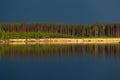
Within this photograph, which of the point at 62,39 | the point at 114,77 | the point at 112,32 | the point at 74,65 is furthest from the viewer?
the point at 112,32

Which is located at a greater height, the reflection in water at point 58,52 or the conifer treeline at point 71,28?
the conifer treeline at point 71,28

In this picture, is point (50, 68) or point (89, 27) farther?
point (89, 27)

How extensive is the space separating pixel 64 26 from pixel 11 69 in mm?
51171

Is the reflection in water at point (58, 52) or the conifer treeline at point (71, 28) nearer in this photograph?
the reflection in water at point (58, 52)

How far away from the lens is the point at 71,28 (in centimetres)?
7038

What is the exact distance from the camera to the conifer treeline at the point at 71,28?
67375mm

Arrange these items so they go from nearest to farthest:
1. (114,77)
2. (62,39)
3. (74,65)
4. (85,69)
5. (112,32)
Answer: (114,77) → (85,69) → (74,65) → (62,39) → (112,32)

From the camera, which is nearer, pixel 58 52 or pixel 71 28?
pixel 58 52

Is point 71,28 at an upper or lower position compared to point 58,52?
upper

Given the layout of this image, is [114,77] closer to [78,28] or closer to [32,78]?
[32,78]

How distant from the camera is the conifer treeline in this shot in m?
67.4

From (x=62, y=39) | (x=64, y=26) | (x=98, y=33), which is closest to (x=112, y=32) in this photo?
(x=98, y=33)

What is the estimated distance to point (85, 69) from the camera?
19125mm

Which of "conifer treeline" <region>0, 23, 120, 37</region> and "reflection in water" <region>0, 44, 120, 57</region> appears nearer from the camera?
"reflection in water" <region>0, 44, 120, 57</region>
